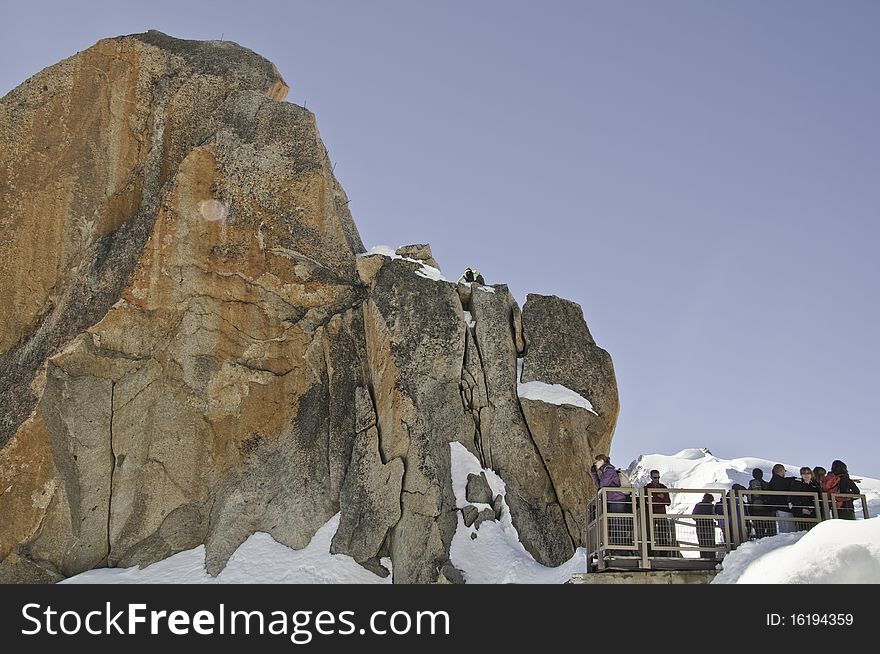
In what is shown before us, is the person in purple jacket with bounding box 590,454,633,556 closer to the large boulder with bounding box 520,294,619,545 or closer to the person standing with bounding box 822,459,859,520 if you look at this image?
the person standing with bounding box 822,459,859,520

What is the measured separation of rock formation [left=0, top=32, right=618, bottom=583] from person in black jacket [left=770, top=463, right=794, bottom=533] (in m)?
7.16

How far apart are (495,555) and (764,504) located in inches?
290

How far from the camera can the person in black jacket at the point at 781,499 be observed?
1772cm

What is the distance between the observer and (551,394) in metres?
26.2

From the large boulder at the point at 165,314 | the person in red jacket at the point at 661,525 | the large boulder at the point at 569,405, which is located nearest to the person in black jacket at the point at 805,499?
the person in red jacket at the point at 661,525

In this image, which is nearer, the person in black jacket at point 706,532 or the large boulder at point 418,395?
the person in black jacket at point 706,532

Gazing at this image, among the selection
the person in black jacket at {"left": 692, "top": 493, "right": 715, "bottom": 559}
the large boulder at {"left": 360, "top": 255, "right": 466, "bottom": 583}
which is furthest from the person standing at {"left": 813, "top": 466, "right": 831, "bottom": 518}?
the large boulder at {"left": 360, "top": 255, "right": 466, "bottom": 583}

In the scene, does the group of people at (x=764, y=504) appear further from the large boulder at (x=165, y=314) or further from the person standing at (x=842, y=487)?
the large boulder at (x=165, y=314)

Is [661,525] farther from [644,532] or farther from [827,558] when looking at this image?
[827,558]

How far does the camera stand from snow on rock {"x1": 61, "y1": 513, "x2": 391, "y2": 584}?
2280 centimetres

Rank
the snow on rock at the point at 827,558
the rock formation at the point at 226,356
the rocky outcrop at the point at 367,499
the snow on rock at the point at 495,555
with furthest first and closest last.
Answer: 1. the rock formation at the point at 226,356
2. the rocky outcrop at the point at 367,499
3. the snow on rock at the point at 495,555
4. the snow on rock at the point at 827,558

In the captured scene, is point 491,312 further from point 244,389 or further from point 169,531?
point 169,531

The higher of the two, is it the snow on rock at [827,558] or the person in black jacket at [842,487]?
the person in black jacket at [842,487]

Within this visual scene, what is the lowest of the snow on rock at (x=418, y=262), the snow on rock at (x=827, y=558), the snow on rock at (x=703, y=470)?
the snow on rock at (x=827, y=558)
